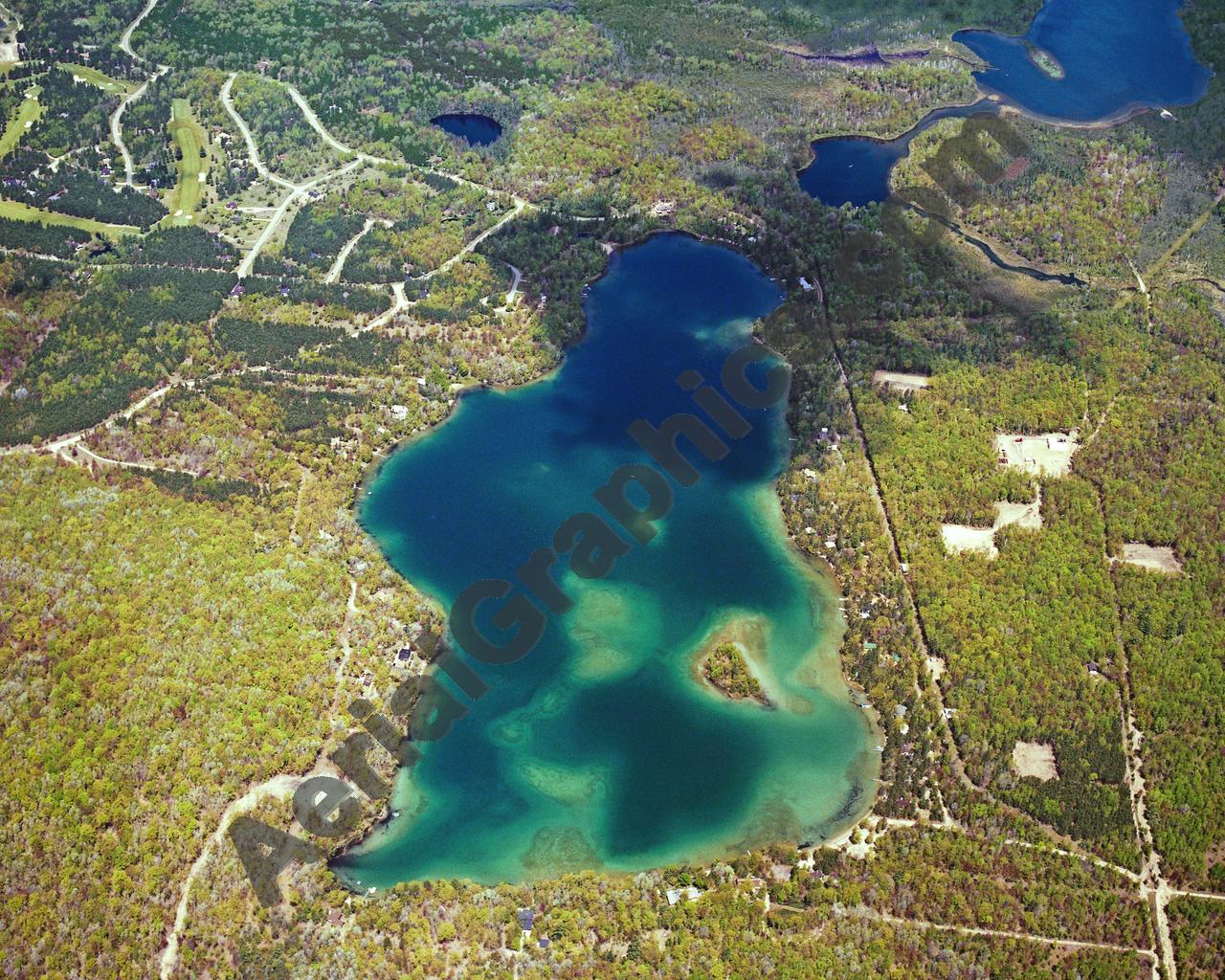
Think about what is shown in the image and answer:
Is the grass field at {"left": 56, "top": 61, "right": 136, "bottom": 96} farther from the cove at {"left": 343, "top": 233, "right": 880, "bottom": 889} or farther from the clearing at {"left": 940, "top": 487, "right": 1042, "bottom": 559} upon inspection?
the clearing at {"left": 940, "top": 487, "right": 1042, "bottom": 559}

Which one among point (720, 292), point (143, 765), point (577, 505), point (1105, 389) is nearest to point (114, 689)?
point (143, 765)

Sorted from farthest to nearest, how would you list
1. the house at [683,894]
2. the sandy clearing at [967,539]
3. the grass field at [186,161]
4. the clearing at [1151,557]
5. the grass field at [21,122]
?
the grass field at [21,122] → the grass field at [186,161] → the sandy clearing at [967,539] → the clearing at [1151,557] → the house at [683,894]

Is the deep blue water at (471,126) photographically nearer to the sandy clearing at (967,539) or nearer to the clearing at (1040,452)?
the clearing at (1040,452)

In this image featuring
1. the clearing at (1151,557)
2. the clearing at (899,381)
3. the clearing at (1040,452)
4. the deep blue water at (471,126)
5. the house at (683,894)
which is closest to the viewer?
the house at (683,894)

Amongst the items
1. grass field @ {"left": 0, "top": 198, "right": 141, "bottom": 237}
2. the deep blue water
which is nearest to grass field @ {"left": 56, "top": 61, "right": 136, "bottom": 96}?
grass field @ {"left": 0, "top": 198, "right": 141, "bottom": 237}

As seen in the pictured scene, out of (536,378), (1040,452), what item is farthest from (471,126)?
(1040,452)

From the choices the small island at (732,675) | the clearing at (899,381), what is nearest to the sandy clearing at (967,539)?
the clearing at (899,381)

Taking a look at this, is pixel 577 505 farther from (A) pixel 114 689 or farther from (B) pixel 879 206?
(B) pixel 879 206
